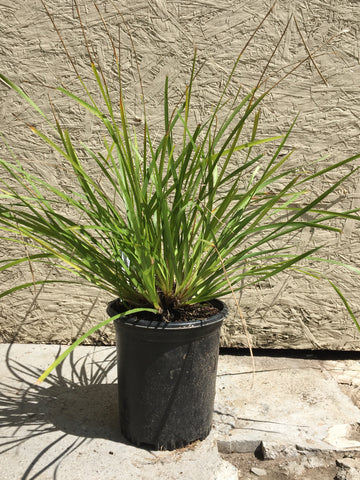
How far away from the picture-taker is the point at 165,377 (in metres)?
1.29

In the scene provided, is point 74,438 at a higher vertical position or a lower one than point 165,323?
lower

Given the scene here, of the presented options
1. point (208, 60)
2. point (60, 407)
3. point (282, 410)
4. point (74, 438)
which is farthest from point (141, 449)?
point (208, 60)

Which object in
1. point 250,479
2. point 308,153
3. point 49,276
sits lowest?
point 250,479

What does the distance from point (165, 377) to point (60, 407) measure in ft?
1.42

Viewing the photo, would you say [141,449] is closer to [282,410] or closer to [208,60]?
[282,410]

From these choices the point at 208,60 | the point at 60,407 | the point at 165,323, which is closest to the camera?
the point at 165,323

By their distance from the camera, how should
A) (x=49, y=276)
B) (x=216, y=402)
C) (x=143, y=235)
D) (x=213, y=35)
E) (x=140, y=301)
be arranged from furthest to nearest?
(x=49, y=276), (x=213, y=35), (x=216, y=402), (x=140, y=301), (x=143, y=235)

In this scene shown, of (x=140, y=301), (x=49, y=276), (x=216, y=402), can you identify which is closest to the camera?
(x=140, y=301)

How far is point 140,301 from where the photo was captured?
1367 millimetres

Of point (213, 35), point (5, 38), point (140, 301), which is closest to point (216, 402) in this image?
point (140, 301)

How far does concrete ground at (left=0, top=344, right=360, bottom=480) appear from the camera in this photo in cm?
127

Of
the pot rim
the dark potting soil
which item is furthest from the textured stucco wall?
the pot rim

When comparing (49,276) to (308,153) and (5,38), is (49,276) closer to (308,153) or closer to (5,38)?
(5,38)

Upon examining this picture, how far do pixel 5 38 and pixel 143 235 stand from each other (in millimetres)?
1055
